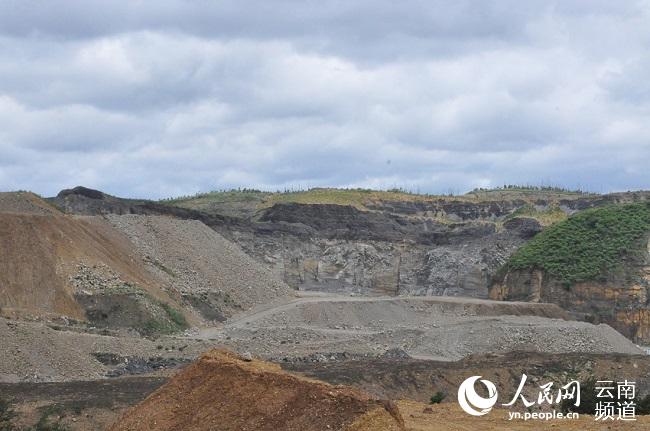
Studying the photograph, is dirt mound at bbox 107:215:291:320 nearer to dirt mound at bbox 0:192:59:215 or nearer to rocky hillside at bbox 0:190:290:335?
rocky hillside at bbox 0:190:290:335

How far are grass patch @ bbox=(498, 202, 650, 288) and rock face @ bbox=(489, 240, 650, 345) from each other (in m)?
0.46

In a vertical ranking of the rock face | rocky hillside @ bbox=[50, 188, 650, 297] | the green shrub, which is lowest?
the green shrub

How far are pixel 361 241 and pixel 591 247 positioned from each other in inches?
746

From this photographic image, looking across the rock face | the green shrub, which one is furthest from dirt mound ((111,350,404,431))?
the rock face

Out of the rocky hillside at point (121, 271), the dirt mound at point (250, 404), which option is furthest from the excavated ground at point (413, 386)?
the rocky hillside at point (121, 271)

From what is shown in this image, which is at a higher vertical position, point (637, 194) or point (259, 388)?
point (637, 194)

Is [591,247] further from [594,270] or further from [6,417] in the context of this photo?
[6,417]

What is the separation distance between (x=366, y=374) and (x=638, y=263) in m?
34.4

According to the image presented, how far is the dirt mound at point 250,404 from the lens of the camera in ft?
39.5

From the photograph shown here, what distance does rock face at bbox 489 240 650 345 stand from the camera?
5784cm

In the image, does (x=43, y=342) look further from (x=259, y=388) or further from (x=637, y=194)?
(x=637, y=194)

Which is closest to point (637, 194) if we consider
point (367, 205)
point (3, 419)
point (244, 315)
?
point (367, 205)

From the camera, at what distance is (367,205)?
9262 centimetres

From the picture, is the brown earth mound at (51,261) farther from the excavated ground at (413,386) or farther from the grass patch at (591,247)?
→ the grass patch at (591,247)
